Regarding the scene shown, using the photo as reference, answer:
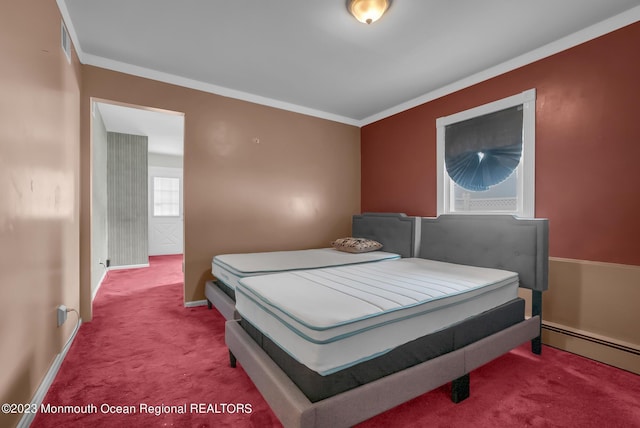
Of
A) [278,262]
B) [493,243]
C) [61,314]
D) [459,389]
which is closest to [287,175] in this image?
[278,262]

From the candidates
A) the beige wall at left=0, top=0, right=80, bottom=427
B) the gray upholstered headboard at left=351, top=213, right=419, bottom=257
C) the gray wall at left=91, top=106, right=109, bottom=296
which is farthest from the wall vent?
the gray upholstered headboard at left=351, top=213, right=419, bottom=257

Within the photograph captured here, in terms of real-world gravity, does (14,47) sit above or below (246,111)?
below

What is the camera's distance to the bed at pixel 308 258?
2721mm

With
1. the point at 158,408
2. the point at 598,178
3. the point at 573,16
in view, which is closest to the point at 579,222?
the point at 598,178

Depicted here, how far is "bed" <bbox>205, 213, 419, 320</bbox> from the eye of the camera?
272cm

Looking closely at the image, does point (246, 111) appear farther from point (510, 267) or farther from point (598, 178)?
point (598, 178)

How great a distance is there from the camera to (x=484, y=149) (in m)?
3.18

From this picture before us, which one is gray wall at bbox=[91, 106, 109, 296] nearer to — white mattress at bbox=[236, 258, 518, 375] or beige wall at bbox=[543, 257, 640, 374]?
white mattress at bbox=[236, 258, 518, 375]

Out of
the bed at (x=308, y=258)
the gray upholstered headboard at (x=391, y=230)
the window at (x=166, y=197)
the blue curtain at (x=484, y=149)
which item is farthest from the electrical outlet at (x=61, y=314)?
the window at (x=166, y=197)

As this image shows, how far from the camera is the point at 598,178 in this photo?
7.68 ft

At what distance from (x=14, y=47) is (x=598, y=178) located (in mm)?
3961

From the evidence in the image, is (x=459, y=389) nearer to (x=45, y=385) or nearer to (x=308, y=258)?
(x=308, y=258)

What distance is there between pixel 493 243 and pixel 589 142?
112 centimetres

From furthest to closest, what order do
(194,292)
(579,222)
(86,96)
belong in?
(194,292) → (86,96) → (579,222)
